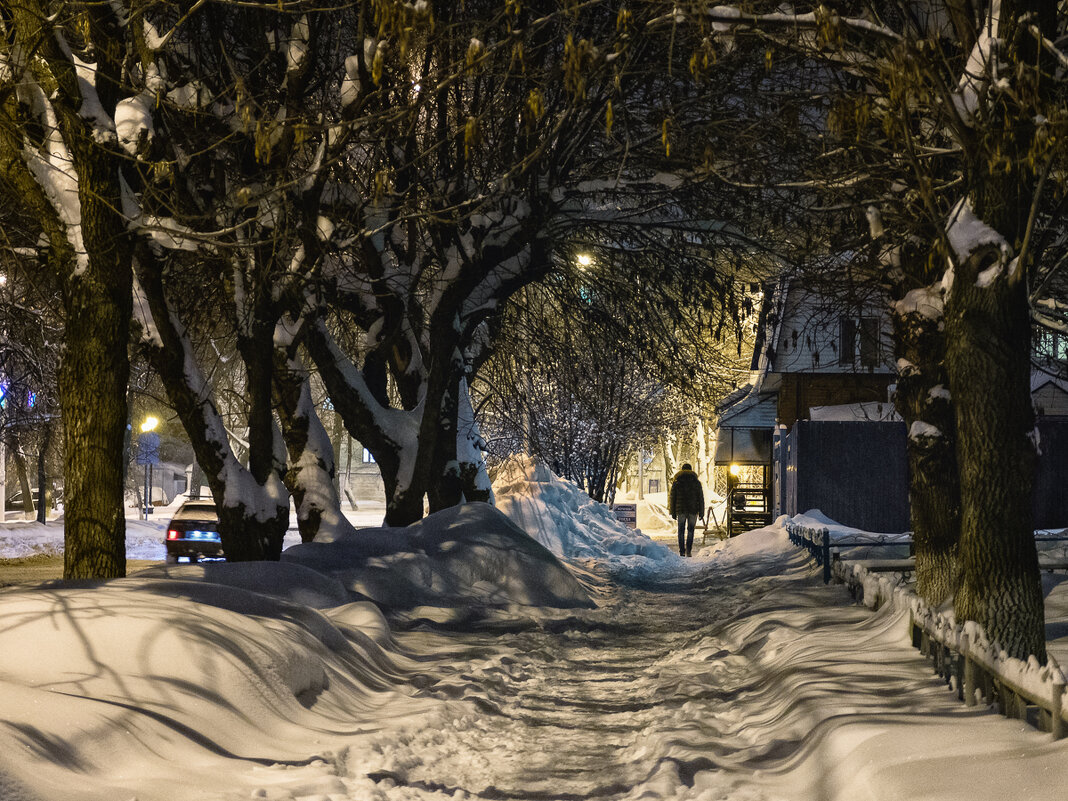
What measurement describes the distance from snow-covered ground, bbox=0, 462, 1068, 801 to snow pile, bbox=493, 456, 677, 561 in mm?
14325

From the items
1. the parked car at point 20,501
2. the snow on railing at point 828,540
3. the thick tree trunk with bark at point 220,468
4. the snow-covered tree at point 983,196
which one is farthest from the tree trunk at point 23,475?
the snow-covered tree at point 983,196

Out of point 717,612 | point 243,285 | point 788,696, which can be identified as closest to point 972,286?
point 788,696

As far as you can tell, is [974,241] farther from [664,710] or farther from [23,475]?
[23,475]

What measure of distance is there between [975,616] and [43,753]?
5933 mm

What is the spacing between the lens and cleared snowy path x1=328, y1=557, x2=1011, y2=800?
559cm

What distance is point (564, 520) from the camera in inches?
1089

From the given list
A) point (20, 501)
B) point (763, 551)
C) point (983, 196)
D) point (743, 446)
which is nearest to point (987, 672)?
point (983, 196)

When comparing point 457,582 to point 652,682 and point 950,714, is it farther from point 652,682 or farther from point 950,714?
point 950,714

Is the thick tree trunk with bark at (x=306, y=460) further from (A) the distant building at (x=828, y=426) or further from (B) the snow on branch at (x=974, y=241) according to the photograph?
(A) the distant building at (x=828, y=426)

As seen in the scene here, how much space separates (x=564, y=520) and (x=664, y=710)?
65.7ft

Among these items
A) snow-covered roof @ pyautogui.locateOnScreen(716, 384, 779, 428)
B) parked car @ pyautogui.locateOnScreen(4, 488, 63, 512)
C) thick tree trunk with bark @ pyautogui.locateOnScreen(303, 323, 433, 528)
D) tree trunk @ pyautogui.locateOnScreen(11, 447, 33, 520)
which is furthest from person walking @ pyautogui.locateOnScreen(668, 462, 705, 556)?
parked car @ pyautogui.locateOnScreen(4, 488, 63, 512)

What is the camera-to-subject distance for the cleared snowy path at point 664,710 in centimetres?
559

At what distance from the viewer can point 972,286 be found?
25.3 feet

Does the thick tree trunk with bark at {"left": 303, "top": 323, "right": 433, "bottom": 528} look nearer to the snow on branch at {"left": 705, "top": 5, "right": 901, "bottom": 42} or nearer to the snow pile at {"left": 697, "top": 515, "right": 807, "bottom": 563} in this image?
the snow pile at {"left": 697, "top": 515, "right": 807, "bottom": 563}
